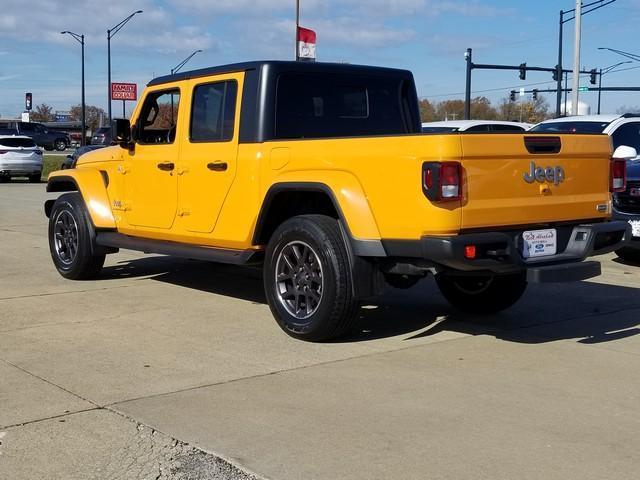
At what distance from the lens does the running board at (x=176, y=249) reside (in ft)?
22.0

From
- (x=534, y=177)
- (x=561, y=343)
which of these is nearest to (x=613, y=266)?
(x=561, y=343)

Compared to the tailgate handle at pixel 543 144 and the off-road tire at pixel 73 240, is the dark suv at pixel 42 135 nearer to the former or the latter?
the off-road tire at pixel 73 240

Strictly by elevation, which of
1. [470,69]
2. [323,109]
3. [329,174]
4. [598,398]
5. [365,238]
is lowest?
[598,398]

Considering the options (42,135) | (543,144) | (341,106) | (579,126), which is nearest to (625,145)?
(579,126)

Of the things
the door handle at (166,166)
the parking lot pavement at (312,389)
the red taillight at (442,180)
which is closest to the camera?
the parking lot pavement at (312,389)

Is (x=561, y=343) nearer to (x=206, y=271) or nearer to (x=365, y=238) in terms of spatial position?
(x=365, y=238)

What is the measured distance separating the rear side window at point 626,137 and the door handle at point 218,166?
683 centimetres

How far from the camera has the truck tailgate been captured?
5379 mm

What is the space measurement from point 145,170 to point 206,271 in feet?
6.89

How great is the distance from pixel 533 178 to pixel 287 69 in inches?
89.0

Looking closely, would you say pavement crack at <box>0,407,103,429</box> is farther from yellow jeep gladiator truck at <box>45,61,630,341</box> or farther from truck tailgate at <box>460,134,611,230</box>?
truck tailgate at <box>460,134,611,230</box>

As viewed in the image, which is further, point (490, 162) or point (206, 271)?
point (206, 271)

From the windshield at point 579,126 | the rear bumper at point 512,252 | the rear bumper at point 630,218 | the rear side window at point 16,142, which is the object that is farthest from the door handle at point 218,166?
the rear side window at point 16,142

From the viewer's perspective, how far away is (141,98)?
814cm
